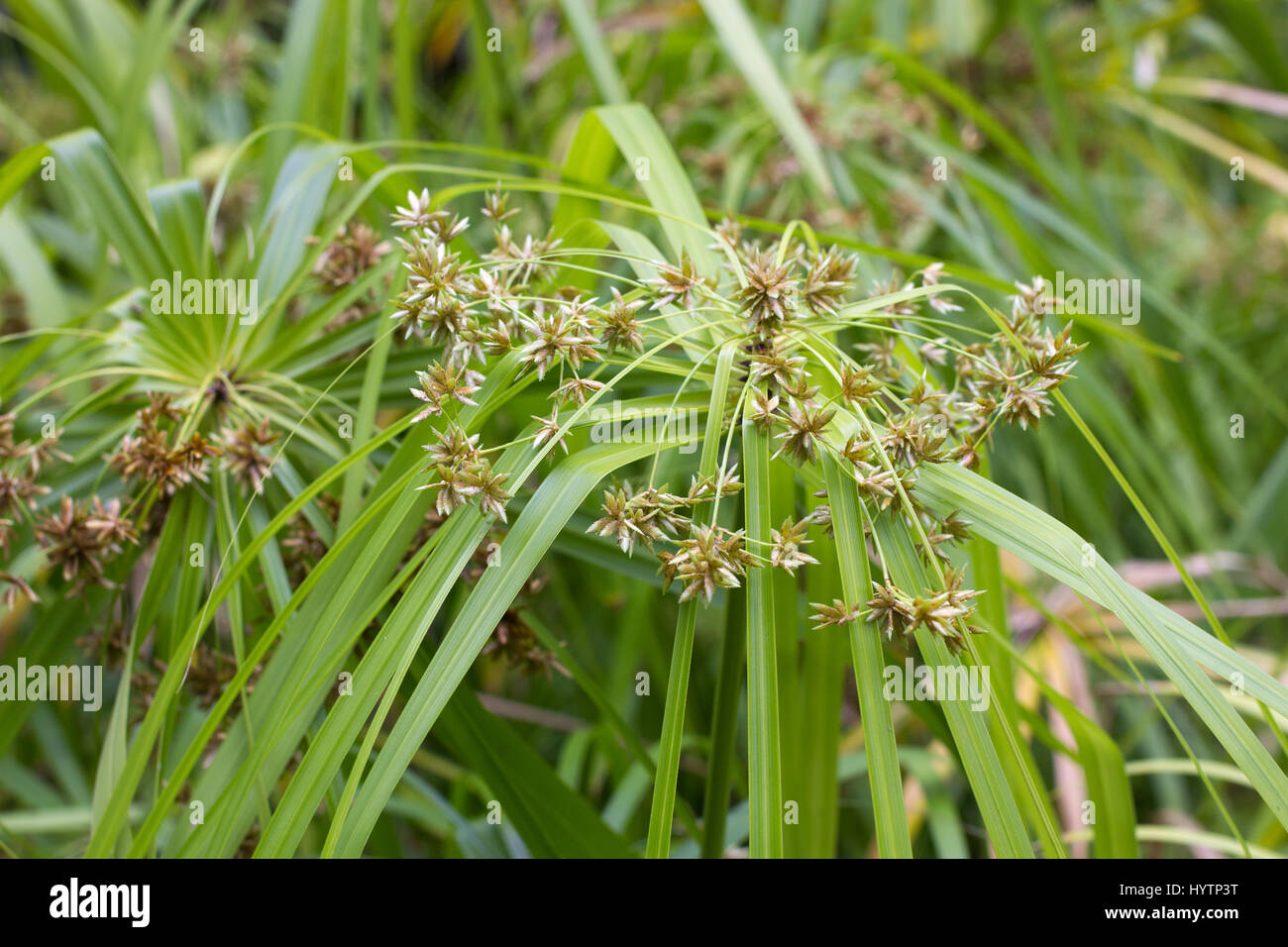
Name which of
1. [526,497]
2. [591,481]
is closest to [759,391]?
[591,481]

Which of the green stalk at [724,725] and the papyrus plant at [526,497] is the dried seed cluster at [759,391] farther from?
the green stalk at [724,725]

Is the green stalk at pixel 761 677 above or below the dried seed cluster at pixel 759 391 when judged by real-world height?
below

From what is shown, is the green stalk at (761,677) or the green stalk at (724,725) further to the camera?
the green stalk at (724,725)

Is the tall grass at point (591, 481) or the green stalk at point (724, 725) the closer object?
the tall grass at point (591, 481)

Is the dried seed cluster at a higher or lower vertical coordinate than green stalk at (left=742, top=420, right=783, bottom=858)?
higher

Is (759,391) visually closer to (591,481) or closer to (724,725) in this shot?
(591,481)

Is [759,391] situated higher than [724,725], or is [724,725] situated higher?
[759,391]

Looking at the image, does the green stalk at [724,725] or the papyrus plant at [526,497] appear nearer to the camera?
the papyrus plant at [526,497]

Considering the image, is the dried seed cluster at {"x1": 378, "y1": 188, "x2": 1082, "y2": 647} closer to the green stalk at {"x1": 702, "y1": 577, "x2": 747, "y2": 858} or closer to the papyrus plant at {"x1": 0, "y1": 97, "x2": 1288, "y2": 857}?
the papyrus plant at {"x1": 0, "y1": 97, "x2": 1288, "y2": 857}

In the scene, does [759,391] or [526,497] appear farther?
[526,497]

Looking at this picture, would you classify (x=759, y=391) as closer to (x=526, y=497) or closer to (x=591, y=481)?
(x=591, y=481)

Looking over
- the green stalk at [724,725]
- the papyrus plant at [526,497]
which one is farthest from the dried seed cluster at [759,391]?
the green stalk at [724,725]

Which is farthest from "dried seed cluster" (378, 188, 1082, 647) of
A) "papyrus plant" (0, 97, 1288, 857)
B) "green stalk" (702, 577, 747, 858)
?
"green stalk" (702, 577, 747, 858)

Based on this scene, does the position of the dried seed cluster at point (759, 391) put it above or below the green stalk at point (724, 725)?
above
